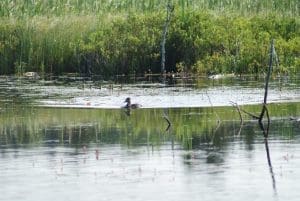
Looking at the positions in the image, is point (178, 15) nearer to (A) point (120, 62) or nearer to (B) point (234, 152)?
(A) point (120, 62)

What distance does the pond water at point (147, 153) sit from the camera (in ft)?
47.5

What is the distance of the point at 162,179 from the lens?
15.3 m

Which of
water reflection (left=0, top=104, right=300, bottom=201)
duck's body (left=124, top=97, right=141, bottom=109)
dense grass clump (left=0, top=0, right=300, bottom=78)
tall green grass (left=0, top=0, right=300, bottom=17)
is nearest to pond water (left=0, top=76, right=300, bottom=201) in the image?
water reflection (left=0, top=104, right=300, bottom=201)

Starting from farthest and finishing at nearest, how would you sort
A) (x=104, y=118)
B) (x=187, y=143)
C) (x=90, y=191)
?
(x=104, y=118) → (x=187, y=143) → (x=90, y=191)

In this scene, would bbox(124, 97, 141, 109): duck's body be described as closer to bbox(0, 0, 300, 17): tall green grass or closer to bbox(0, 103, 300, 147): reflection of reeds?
bbox(0, 103, 300, 147): reflection of reeds

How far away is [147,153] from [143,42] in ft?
57.6

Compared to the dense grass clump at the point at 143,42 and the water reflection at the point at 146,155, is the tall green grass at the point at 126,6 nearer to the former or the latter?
the dense grass clump at the point at 143,42

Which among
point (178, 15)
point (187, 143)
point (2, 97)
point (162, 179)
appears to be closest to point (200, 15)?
point (178, 15)

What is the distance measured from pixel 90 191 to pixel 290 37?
2239 centimetres

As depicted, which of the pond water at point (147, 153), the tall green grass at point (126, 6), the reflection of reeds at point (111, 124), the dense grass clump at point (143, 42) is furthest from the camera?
the tall green grass at point (126, 6)

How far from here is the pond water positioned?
570 inches

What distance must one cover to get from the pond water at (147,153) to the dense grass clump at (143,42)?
811 centimetres

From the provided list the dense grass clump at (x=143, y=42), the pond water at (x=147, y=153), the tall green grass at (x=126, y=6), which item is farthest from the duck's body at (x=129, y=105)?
the tall green grass at (x=126, y=6)

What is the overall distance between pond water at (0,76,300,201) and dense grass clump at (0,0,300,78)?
8107 mm
